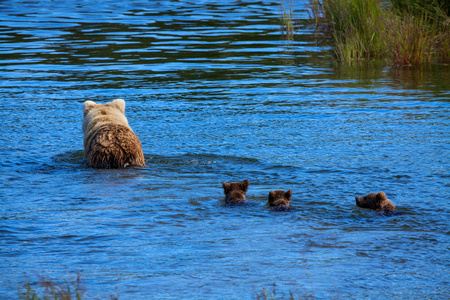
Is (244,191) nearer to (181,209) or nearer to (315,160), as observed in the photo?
(181,209)

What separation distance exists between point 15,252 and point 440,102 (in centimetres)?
1056

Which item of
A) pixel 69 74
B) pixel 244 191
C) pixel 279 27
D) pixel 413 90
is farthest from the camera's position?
pixel 279 27

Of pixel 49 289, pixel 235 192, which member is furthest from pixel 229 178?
pixel 49 289

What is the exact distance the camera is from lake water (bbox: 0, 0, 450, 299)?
18.5 ft

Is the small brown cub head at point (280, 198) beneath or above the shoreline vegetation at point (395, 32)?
beneath

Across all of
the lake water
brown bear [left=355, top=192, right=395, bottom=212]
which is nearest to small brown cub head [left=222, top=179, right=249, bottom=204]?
the lake water

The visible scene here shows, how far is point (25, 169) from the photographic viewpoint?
960 cm

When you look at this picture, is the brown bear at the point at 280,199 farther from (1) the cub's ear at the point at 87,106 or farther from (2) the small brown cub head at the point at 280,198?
(1) the cub's ear at the point at 87,106

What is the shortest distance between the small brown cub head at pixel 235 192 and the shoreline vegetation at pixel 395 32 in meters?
11.0

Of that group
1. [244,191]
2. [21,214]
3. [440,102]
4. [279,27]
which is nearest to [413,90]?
[440,102]

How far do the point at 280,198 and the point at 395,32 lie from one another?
11288mm

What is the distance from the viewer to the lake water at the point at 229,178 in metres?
5.63

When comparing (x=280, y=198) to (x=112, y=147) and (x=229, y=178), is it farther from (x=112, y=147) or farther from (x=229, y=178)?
(x=112, y=147)

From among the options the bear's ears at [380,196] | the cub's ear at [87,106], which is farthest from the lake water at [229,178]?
the cub's ear at [87,106]
